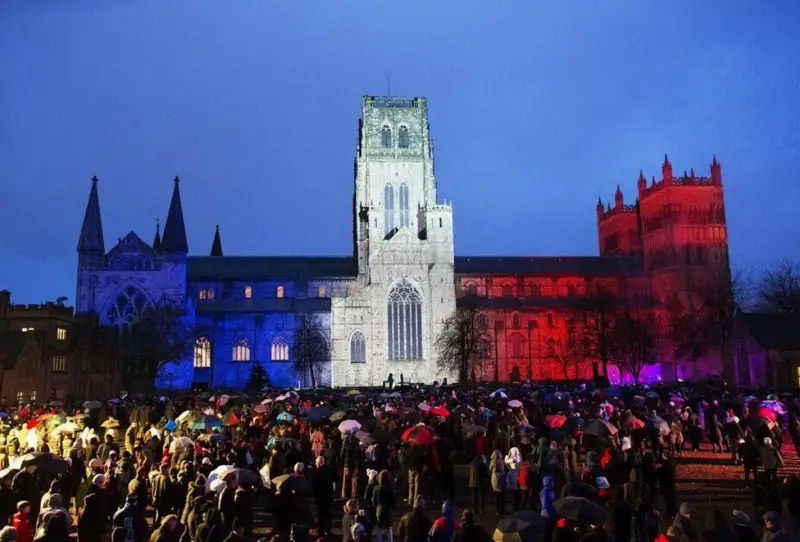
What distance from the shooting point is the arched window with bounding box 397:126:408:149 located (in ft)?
277

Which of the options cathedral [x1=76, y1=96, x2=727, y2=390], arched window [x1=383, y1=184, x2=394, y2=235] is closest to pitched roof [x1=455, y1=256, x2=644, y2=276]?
cathedral [x1=76, y1=96, x2=727, y2=390]

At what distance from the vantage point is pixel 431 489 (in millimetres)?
17125

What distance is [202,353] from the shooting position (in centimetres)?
7331

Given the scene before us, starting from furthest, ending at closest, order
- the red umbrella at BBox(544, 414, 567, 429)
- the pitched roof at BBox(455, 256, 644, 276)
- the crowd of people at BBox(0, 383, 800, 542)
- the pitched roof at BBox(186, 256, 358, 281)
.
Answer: the pitched roof at BBox(455, 256, 644, 276), the pitched roof at BBox(186, 256, 358, 281), the red umbrella at BBox(544, 414, 567, 429), the crowd of people at BBox(0, 383, 800, 542)

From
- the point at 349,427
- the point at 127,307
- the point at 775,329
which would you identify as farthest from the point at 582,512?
the point at 127,307

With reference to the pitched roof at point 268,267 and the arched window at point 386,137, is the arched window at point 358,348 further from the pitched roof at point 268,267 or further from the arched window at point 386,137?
the arched window at point 386,137

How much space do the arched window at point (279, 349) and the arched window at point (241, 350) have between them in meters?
2.41

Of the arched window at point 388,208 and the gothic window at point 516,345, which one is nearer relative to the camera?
the gothic window at point 516,345

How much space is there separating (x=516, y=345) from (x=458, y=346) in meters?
11.2

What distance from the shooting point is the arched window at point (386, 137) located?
84375 millimetres

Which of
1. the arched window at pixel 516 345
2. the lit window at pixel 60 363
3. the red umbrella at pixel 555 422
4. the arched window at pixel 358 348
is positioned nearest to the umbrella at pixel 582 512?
the red umbrella at pixel 555 422

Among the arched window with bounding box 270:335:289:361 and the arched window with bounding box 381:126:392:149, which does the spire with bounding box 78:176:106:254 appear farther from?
the arched window with bounding box 381:126:392:149

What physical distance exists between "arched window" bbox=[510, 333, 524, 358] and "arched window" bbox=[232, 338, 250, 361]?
91.1ft

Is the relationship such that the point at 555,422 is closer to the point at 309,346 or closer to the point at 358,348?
the point at 309,346
